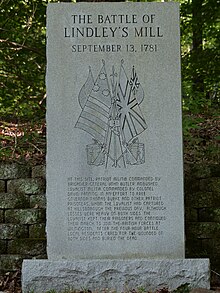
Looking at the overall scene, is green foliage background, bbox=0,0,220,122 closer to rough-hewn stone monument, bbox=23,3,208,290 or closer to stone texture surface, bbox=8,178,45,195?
stone texture surface, bbox=8,178,45,195

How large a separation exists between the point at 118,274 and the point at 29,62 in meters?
3.91

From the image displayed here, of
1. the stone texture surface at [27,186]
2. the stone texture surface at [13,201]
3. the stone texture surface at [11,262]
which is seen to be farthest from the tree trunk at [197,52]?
the stone texture surface at [11,262]

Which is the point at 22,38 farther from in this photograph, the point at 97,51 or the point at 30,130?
the point at 97,51

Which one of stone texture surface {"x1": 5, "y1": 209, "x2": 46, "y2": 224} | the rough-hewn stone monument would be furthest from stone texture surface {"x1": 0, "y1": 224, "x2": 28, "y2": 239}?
the rough-hewn stone monument

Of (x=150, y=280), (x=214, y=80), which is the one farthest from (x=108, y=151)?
(x=214, y=80)

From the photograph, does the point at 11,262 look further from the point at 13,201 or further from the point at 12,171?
the point at 12,171

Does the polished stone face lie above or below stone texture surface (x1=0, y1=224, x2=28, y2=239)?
above

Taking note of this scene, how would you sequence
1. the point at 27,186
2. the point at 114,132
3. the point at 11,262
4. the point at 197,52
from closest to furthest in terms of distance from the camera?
the point at 114,132, the point at 11,262, the point at 27,186, the point at 197,52

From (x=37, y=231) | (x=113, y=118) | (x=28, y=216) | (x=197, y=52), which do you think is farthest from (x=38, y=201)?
(x=197, y=52)

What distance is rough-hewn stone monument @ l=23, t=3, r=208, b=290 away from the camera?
189 inches

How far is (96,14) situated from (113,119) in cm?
87

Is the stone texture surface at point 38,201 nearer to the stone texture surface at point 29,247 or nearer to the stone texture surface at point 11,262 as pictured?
the stone texture surface at point 29,247

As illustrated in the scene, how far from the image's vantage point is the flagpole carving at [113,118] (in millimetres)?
4867

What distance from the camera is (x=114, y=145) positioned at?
4.90 meters
